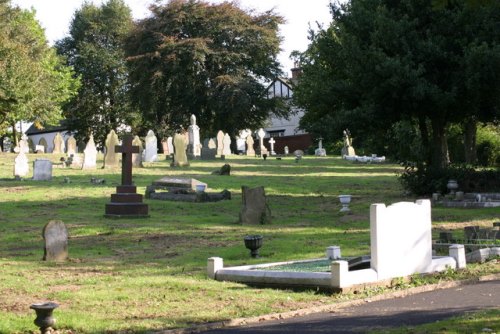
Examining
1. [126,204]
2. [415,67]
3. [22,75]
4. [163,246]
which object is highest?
[22,75]

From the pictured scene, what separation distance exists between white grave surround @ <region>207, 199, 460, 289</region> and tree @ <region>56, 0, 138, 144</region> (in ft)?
228

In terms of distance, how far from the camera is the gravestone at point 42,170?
118ft

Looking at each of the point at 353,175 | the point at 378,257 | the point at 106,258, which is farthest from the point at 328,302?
the point at 353,175

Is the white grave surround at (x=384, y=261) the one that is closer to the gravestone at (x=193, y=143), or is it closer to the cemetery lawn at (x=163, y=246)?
the cemetery lawn at (x=163, y=246)

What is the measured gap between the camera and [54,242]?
17.1 meters

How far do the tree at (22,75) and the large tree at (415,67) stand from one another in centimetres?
3112

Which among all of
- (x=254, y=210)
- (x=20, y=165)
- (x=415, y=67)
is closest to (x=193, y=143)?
(x=20, y=165)

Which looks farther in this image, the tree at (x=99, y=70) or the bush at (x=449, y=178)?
the tree at (x=99, y=70)

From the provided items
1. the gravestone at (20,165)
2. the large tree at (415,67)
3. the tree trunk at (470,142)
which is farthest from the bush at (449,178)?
the gravestone at (20,165)

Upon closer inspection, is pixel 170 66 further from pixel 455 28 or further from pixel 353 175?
pixel 455 28

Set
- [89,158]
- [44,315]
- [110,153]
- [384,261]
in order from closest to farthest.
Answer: [44,315], [384,261], [89,158], [110,153]

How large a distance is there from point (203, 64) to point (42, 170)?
3626cm

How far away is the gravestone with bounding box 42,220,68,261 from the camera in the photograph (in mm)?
17031

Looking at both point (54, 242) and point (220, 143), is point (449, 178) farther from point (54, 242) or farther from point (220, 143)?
point (220, 143)
